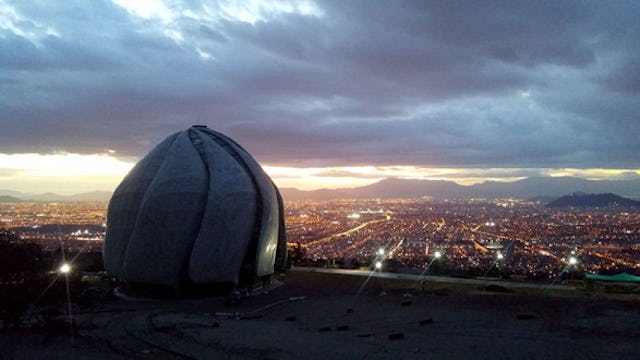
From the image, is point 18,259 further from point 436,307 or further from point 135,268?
Answer: point 436,307

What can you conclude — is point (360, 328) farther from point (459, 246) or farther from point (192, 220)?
point (459, 246)

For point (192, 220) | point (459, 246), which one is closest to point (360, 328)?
point (192, 220)

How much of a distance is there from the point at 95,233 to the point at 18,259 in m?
85.5

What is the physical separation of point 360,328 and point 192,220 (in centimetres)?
1481

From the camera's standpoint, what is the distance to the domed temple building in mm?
33344

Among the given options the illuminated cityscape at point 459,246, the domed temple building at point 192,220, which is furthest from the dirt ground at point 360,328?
the illuminated cityscape at point 459,246

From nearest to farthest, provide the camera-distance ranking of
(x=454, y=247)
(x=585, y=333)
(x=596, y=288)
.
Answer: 1. (x=585, y=333)
2. (x=596, y=288)
3. (x=454, y=247)

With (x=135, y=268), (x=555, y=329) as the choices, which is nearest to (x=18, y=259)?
(x=135, y=268)

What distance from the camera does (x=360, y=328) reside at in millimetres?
22609

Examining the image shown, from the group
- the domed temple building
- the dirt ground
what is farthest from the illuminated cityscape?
the dirt ground

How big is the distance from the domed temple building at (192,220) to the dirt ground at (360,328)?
6.32 feet

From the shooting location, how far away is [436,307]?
26.3 meters

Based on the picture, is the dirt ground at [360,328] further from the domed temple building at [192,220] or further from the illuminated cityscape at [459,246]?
the illuminated cityscape at [459,246]

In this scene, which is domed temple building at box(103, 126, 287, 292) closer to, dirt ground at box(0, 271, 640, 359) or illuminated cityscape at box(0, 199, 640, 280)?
dirt ground at box(0, 271, 640, 359)
